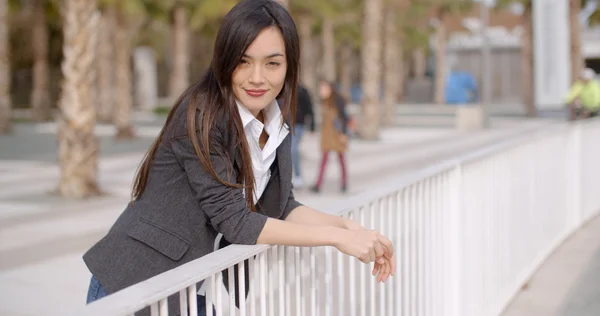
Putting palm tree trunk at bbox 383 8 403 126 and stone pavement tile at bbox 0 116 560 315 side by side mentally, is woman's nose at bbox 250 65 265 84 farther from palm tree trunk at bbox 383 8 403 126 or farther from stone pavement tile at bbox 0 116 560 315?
palm tree trunk at bbox 383 8 403 126

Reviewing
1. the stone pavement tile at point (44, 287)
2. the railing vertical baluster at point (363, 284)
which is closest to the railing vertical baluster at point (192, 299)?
the railing vertical baluster at point (363, 284)

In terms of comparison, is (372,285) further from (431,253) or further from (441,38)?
(441,38)

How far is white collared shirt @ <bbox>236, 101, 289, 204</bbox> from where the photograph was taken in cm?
252

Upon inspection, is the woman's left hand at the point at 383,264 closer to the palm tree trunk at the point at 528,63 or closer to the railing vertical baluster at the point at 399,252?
the railing vertical baluster at the point at 399,252

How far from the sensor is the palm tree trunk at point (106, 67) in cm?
3003

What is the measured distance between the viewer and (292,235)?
2461mm

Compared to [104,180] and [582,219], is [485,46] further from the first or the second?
[582,219]

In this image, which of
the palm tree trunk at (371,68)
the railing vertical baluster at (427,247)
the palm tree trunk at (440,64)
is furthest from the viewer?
the palm tree trunk at (440,64)

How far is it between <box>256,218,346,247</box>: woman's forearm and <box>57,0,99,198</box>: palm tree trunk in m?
9.90

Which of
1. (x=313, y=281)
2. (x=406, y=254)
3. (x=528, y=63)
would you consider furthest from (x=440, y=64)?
(x=313, y=281)

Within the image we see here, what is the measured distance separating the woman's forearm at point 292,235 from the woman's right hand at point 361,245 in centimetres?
3

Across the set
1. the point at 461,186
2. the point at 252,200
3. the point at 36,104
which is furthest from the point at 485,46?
the point at 252,200

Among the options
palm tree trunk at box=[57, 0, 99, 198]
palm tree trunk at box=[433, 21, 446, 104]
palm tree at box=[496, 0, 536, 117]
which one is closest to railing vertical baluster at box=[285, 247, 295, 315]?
palm tree trunk at box=[57, 0, 99, 198]

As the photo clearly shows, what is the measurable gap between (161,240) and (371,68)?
21225 millimetres
